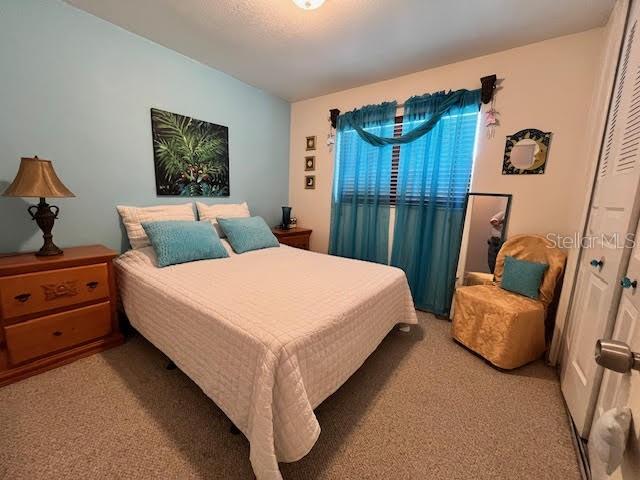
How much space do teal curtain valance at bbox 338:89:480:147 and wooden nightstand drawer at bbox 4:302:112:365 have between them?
280 centimetres

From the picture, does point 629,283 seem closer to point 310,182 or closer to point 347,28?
point 347,28

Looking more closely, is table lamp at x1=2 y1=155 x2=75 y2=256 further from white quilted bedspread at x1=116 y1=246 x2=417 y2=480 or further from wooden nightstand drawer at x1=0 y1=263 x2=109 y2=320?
white quilted bedspread at x1=116 y1=246 x2=417 y2=480

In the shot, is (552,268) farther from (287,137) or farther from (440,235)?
(287,137)

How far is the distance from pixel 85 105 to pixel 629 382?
3.27 m

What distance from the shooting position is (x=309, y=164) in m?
3.40

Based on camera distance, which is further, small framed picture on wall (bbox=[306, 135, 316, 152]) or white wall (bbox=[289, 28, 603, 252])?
small framed picture on wall (bbox=[306, 135, 316, 152])

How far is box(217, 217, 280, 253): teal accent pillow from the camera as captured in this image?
245 cm

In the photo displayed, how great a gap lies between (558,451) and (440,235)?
1.68m

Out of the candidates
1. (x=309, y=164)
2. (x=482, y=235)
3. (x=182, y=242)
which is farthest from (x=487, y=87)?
(x=182, y=242)

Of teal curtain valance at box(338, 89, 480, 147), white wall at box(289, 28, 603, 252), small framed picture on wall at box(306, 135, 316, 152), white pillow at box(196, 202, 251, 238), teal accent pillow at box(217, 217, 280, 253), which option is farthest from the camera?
small framed picture on wall at box(306, 135, 316, 152)

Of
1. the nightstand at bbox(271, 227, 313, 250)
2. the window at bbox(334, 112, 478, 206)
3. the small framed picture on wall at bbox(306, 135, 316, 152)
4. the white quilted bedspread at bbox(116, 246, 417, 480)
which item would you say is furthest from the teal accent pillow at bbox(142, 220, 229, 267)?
the small framed picture on wall at bbox(306, 135, 316, 152)

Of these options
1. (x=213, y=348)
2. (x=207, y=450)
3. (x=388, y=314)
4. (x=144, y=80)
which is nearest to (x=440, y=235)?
(x=388, y=314)

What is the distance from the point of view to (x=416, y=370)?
1.75 metres

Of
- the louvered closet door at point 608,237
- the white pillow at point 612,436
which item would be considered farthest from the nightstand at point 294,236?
the white pillow at point 612,436
